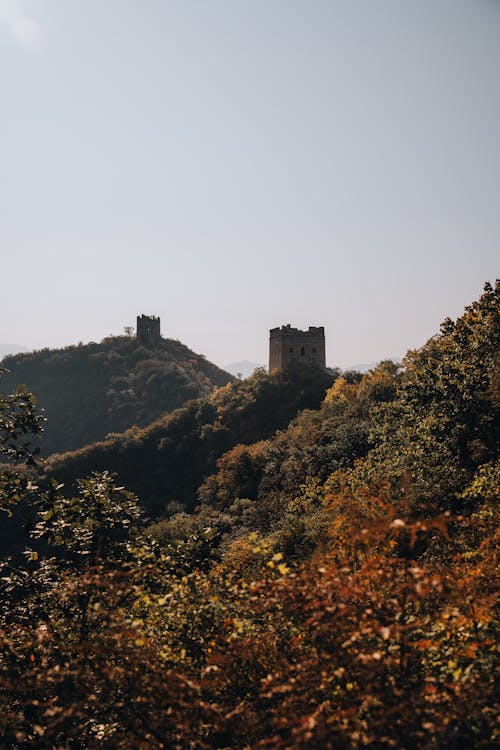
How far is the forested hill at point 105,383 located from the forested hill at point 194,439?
113ft

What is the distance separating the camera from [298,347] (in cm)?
7950

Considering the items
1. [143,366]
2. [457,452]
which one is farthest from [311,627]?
[143,366]

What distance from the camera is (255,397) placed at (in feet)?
239

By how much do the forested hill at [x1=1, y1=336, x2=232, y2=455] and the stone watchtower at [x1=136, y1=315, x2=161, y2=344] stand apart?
162 centimetres

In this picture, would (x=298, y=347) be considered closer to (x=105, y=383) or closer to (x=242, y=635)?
(x=105, y=383)

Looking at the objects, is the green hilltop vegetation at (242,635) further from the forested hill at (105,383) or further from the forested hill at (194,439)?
the forested hill at (105,383)

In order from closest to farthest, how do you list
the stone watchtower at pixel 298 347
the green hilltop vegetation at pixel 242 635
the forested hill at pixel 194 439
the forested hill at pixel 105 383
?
the green hilltop vegetation at pixel 242 635, the forested hill at pixel 194 439, the stone watchtower at pixel 298 347, the forested hill at pixel 105 383

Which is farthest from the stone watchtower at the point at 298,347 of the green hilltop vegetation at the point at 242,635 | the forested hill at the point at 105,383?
the green hilltop vegetation at the point at 242,635

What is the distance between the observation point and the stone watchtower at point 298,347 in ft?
259

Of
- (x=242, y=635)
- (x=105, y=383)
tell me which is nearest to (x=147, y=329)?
(x=105, y=383)

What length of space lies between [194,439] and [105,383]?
5977 centimetres

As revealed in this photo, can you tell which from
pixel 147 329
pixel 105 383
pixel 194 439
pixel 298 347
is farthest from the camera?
pixel 147 329

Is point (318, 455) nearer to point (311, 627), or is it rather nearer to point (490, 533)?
point (490, 533)

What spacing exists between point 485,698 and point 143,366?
124m
